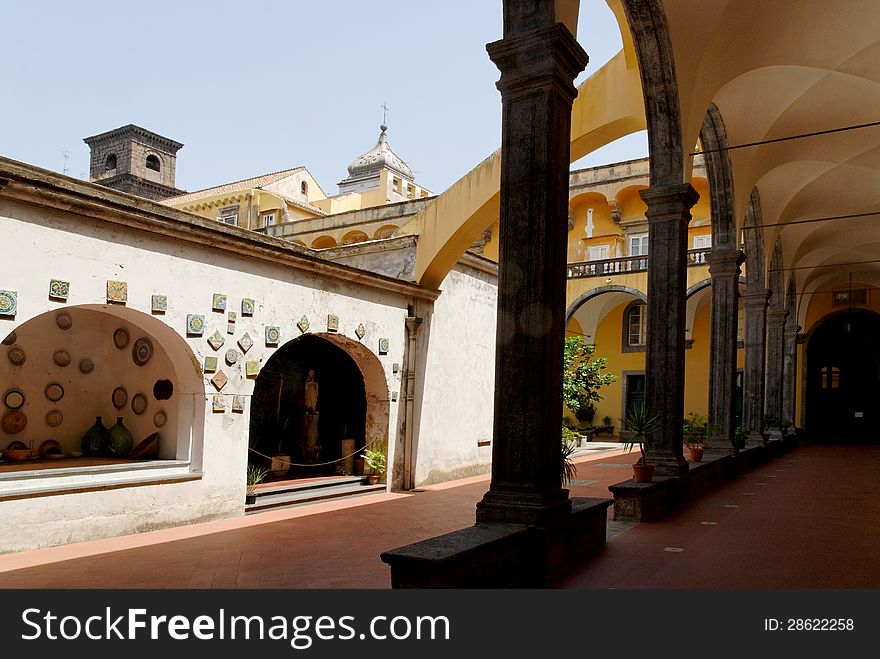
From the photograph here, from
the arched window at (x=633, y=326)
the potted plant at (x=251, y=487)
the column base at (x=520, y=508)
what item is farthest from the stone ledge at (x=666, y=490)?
the arched window at (x=633, y=326)

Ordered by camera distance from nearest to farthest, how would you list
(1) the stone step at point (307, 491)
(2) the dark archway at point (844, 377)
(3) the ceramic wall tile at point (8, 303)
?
1. (3) the ceramic wall tile at point (8, 303)
2. (1) the stone step at point (307, 491)
3. (2) the dark archway at point (844, 377)

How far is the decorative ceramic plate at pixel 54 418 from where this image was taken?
842 centimetres

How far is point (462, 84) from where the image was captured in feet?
26.7

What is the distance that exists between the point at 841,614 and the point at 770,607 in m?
0.38

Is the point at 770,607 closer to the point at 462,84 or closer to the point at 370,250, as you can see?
the point at 462,84

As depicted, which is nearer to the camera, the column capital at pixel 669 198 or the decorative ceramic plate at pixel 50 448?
the decorative ceramic plate at pixel 50 448

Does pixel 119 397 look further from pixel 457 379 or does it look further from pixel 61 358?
pixel 457 379

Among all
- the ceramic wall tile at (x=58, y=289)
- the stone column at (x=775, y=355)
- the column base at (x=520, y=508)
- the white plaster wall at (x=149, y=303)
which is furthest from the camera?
the stone column at (x=775, y=355)

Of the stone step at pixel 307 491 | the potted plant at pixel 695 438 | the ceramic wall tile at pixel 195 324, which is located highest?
the ceramic wall tile at pixel 195 324

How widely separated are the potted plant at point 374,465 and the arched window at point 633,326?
17.0m

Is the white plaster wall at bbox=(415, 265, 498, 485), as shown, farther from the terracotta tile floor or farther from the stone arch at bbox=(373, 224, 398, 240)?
the stone arch at bbox=(373, 224, 398, 240)

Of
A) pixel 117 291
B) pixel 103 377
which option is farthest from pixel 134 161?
pixel 117 291

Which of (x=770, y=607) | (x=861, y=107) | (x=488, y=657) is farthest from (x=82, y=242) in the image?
(x=861, y=107)

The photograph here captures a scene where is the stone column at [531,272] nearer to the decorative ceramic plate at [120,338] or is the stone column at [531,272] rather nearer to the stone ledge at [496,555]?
the stone ledge at [496,555]
